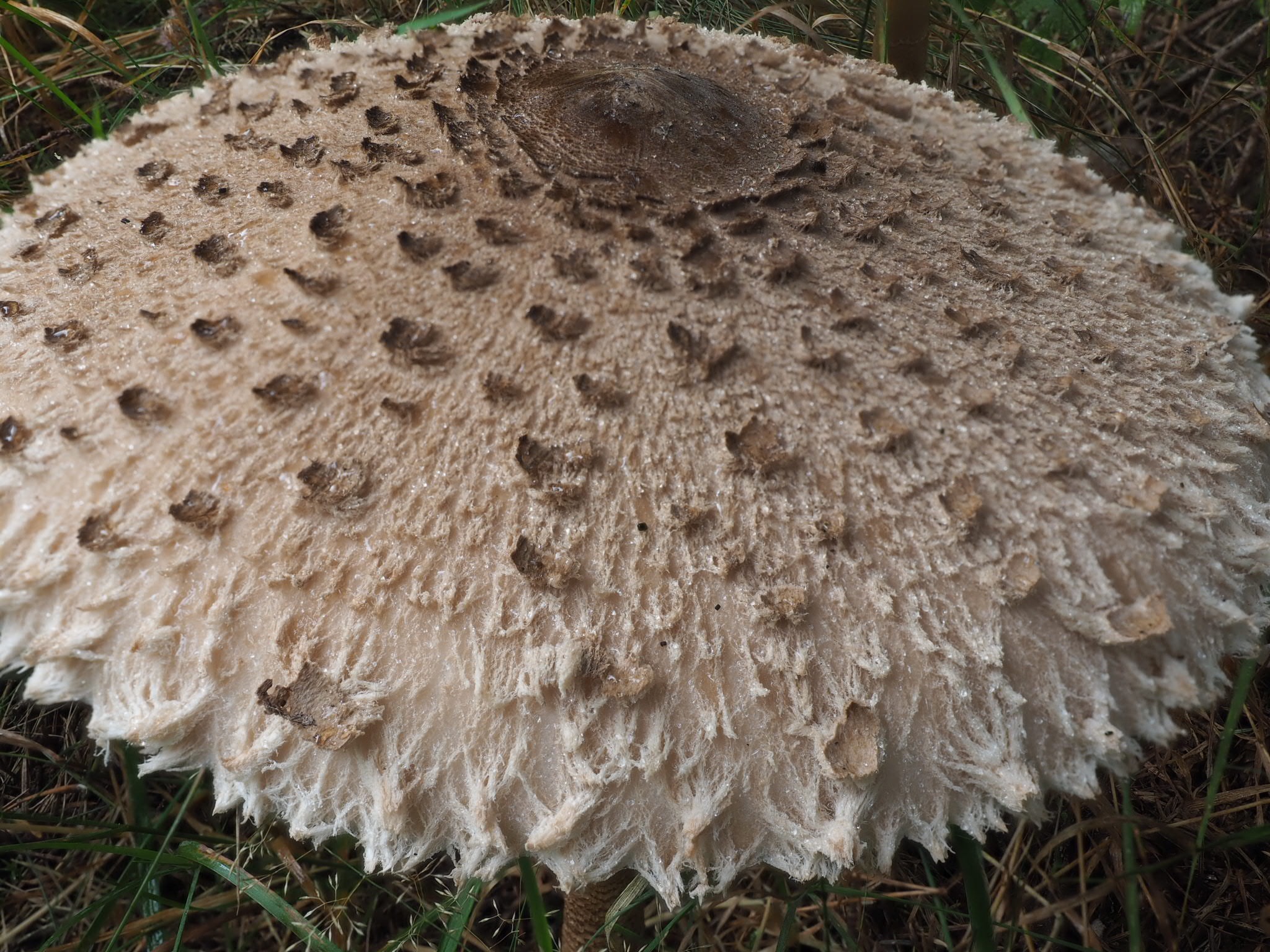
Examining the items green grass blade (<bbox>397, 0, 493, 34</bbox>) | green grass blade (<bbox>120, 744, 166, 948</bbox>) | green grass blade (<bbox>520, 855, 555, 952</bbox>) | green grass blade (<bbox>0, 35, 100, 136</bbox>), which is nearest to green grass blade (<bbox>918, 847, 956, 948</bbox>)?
green grass blade (<bbox>520, 855, 555, 952</bbox>)

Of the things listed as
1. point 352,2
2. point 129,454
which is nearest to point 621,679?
point 129,454

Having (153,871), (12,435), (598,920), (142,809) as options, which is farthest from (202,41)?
(598,920)

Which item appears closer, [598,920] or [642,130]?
[642,130]

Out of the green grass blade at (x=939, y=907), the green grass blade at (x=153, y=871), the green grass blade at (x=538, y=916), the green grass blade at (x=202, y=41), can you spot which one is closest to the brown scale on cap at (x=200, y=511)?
the green grass blade at (x=538, y=916)

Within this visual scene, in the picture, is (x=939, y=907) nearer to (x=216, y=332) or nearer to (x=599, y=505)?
(x=599, y=505)

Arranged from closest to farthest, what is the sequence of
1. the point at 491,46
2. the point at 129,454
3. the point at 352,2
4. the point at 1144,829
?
the point at 129,454
the point at 491,46
the point at 1144,829
the point at 352,2

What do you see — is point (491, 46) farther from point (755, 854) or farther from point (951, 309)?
point (755, 854)

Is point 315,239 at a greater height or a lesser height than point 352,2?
greater
